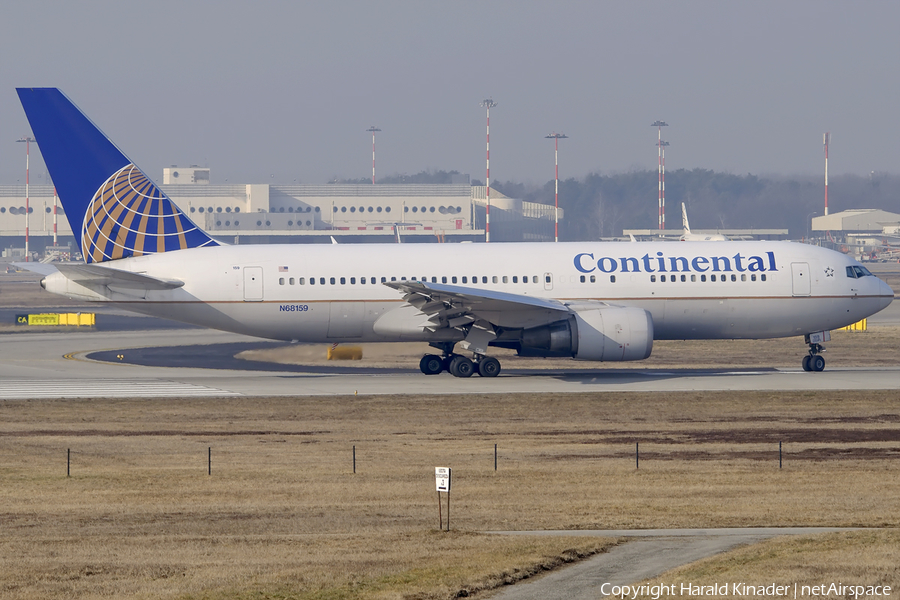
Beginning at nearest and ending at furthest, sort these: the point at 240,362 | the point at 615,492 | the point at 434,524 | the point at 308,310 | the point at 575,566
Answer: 1. the point at 575,566
2. the point at 434,524
3. the point at 615,492
4. the point at 308,310
5. the point at 240,362

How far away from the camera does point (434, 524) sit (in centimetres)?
1919

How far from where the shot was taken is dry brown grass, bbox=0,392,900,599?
15492mm

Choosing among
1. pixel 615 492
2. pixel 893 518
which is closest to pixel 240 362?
pixel 615 492

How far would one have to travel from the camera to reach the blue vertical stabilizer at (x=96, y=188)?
4178 cm

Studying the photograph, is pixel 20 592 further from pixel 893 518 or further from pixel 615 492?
pixel 893 518

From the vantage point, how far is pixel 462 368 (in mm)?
41781

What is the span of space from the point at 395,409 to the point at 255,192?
14738 cm

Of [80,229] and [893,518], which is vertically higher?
[80,229]

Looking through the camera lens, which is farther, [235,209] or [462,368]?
[235,209]

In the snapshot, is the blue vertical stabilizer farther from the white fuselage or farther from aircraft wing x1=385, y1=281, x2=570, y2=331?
aircraft wing x1=385, y1=281, x2=570, y2=331

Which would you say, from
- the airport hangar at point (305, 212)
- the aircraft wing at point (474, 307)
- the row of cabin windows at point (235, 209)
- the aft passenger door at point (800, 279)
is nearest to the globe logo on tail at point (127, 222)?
the aircraft wing at point (474, 307)

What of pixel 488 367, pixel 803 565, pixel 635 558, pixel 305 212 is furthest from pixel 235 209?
pixel 803 565

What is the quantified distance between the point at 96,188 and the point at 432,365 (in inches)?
588

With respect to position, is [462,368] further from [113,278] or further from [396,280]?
[113,278]
